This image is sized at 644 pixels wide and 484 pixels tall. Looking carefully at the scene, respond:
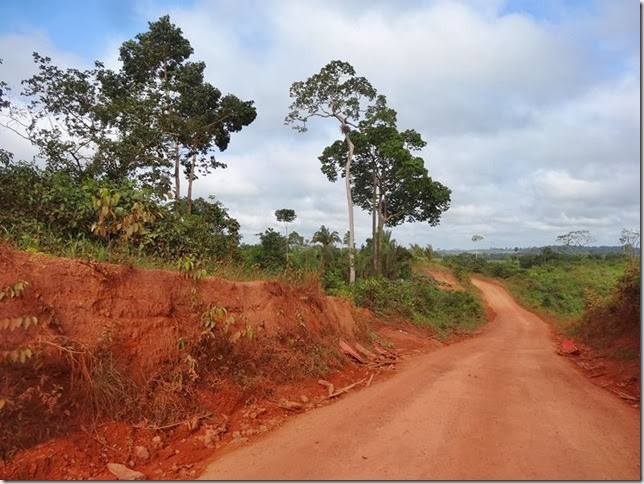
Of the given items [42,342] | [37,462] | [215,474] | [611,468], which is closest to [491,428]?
[611,468]

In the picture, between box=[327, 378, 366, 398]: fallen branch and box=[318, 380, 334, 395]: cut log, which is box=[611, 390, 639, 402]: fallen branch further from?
box=[318, 380, 334, 395]: cut log

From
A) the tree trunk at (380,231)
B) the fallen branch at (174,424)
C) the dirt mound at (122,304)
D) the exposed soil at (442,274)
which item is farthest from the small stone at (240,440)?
the exposed soil at (442,274)

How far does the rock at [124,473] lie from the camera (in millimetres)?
4023

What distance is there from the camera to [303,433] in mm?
5172

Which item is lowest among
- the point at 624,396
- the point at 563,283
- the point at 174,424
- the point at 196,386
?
the point at 624,396

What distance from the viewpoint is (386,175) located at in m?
25.8

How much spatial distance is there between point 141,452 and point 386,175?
23.0m

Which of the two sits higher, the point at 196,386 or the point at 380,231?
the point at 380,231

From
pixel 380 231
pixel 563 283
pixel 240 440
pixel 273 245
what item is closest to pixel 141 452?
pixel 240 440

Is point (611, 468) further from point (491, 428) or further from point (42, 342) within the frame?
point (42, 342)

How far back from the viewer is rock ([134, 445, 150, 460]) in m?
4.38

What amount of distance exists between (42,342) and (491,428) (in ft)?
16.9

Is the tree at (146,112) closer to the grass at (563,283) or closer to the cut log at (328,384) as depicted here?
the cut log at (328,384)

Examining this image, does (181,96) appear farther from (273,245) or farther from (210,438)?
(210,438)
